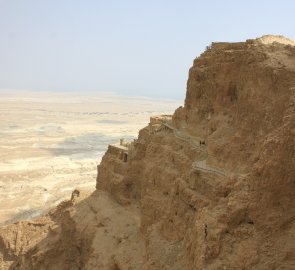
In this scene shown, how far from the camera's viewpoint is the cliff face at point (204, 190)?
12477 mm

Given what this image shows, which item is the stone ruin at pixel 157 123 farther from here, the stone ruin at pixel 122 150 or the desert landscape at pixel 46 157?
the desert landscape at pixel 46 157

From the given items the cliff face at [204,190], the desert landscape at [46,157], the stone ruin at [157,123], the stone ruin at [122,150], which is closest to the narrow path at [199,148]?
the cliff face at [204,190]

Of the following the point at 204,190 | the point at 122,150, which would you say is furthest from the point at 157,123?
the point at 204,190

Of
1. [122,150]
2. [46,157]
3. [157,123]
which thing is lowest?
[46,157]

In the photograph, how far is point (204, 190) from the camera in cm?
1764

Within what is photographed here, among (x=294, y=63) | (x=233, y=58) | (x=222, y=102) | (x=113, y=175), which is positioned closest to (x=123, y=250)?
(x=113, y=175)

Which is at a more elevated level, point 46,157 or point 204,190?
point 204,190

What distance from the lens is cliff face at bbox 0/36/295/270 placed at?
12.5m

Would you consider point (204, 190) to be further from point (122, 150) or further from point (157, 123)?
point (122, 150)

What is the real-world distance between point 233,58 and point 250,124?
367 cm

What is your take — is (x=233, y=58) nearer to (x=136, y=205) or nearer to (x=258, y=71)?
(x=258, y=71)

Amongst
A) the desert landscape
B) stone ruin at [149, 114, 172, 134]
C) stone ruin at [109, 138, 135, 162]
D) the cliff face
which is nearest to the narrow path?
the cliff face

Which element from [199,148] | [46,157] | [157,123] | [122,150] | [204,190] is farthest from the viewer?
[46,157]

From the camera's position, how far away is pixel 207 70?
69.7 ft
